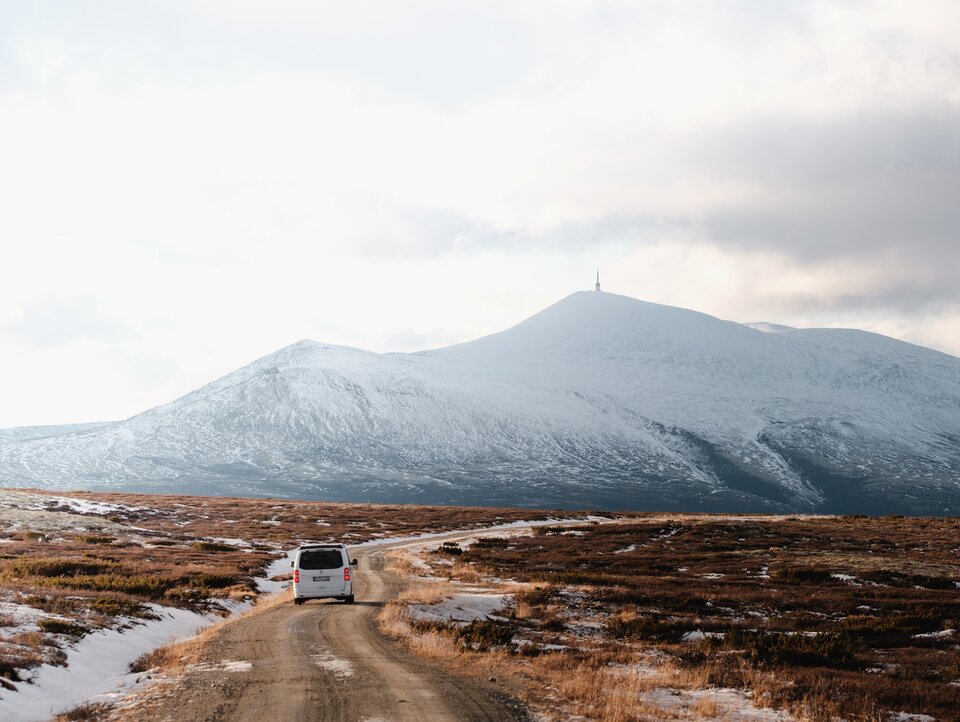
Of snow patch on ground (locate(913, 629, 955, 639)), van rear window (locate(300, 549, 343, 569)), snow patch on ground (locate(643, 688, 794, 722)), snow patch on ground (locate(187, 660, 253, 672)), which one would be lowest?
snow patch on ground (locate(913, 629, 955, 639))

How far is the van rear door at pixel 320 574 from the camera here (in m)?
32.2

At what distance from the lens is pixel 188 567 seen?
137ft

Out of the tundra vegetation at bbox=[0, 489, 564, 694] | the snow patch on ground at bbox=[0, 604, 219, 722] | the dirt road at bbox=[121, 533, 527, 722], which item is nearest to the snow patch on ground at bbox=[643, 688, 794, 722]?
the dirt road at bbox=[121, 533, 527, 722]

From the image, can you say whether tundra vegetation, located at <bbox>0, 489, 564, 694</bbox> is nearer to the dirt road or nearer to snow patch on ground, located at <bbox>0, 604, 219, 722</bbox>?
snow patch on ground, located at <bbox>0, 604, 219, 722</bbox>

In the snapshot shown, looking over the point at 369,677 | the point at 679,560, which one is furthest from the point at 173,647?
the point at 679,560

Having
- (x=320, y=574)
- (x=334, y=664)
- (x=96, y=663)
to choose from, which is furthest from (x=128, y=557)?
(x=334, y=664)

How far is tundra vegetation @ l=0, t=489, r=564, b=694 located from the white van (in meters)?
2.89

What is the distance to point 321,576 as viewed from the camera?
106 feet

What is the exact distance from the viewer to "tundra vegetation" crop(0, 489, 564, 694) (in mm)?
20859

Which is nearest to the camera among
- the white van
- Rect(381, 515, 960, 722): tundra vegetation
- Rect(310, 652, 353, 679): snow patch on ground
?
Rect(381, 515, 960, 722): tundra vegetation

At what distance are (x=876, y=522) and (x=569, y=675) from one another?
3678 inches

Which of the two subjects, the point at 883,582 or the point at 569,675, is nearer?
the point at 569,675

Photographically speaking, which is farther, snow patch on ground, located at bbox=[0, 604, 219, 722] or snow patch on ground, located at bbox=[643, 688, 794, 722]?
snow patch on ground, located at bbox=[0, 604, 219, 722]

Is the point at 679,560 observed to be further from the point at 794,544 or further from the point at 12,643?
the point at 12,643
